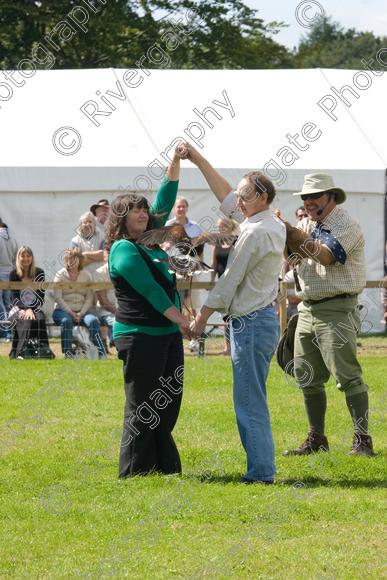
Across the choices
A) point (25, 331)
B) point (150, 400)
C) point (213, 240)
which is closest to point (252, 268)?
point (213, 240)

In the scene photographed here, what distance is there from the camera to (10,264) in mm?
14375

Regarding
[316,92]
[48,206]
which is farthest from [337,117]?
[48,206]

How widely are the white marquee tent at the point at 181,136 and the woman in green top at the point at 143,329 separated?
8806 millimetres

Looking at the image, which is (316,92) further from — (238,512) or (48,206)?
(238,512)

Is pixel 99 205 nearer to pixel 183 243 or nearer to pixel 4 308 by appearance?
pixel 4 308

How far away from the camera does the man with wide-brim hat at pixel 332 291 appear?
6480 mm

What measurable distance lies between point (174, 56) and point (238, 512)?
2624cm

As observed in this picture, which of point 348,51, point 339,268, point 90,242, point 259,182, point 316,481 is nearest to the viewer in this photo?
point 259,182

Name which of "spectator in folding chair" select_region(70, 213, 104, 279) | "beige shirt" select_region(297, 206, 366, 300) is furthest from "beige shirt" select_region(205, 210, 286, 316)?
"spectator in folding chair" select_region(70, 213, 104, 279)

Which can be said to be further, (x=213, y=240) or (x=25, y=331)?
(x=25, y=331)

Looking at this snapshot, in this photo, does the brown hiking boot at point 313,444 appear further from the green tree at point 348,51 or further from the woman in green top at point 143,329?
the green tree at point 348,51

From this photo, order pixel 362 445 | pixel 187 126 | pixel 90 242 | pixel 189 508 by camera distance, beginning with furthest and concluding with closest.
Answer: pixel 187 126 → pixel 90 242 → pixel 362 445 → pixel 189 508

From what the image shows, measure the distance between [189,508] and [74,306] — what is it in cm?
732

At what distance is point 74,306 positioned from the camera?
40.8 ft
